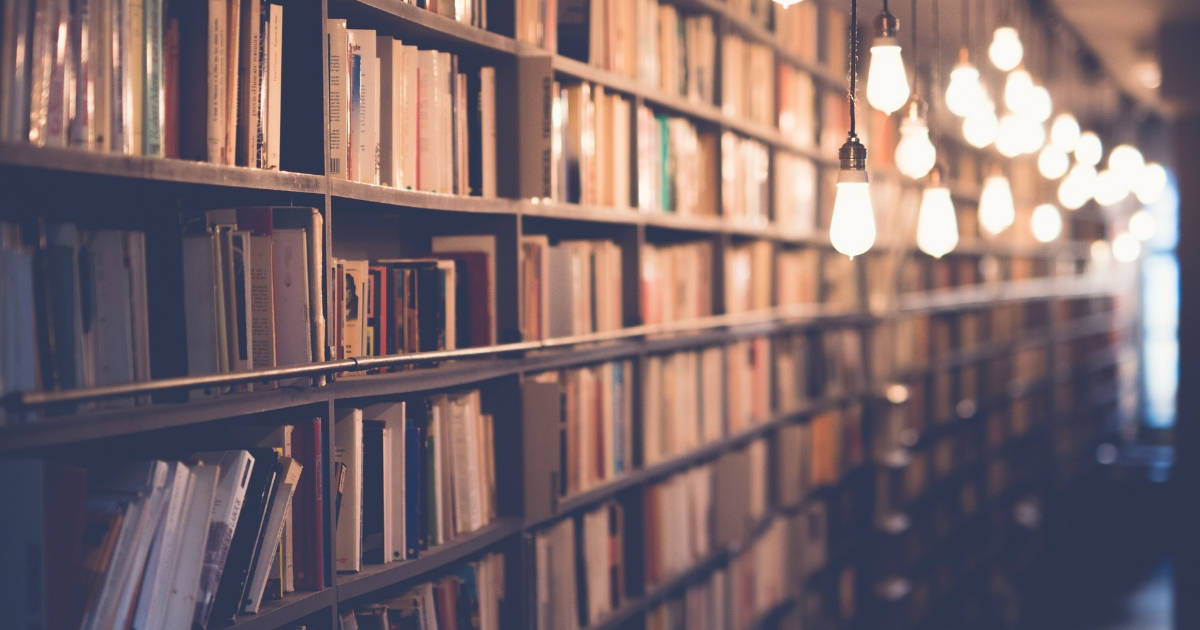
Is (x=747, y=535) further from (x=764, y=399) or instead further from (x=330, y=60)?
(x=330, y=60)

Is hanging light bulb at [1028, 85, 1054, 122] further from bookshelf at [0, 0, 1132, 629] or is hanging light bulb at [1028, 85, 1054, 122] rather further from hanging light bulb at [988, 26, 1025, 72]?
bookshelf at [0, 0, 1132, 629]

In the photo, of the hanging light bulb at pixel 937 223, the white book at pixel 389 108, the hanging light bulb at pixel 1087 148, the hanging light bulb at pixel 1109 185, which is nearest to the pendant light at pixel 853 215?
the hanging light bulb at pixel 937 223

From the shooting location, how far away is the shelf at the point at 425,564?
1833 mm

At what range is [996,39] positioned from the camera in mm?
3275

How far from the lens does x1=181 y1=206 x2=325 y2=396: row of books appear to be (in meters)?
1.54

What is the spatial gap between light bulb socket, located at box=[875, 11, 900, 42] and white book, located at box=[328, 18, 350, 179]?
39.8 inches

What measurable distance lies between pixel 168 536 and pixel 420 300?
76cm

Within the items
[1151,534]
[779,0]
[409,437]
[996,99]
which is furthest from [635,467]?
[1151,534]

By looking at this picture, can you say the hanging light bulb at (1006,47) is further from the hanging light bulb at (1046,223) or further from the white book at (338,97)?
the white book at (338,97)

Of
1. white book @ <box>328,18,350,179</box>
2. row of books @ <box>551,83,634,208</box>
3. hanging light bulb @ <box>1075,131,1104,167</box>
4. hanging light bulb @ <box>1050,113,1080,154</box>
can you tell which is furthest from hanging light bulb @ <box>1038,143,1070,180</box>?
white book @ <box>328,18,350,179</box>

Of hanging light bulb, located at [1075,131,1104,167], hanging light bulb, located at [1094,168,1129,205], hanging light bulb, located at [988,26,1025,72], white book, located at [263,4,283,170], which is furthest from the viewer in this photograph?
hanging light bulb, located at [1094,168,1129,205]

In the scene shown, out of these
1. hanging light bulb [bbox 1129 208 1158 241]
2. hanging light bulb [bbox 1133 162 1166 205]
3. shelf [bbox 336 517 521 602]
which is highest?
hanging light bulb [bbox 1133 162 1166 205]

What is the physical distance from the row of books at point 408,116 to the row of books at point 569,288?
0.72 ft

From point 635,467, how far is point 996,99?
369 cm
